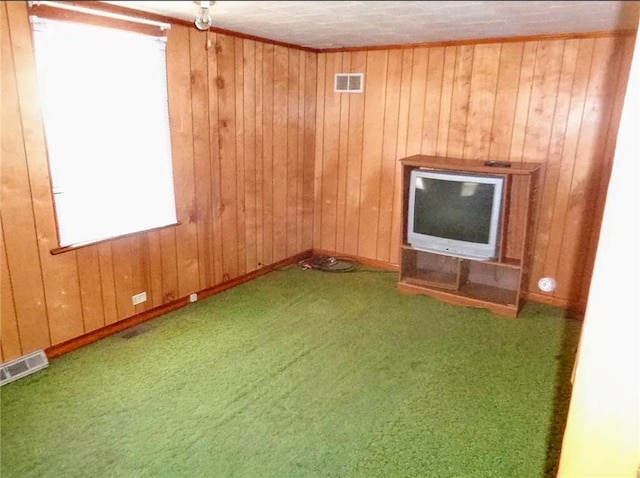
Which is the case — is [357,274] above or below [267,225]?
below

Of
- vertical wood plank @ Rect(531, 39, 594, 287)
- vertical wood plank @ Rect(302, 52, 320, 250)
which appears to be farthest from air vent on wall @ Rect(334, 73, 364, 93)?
vertical wood plank @ Rect(531, 39, 594, 287)

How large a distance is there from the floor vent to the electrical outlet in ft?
2.09

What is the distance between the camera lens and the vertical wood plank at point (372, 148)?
4180 mm

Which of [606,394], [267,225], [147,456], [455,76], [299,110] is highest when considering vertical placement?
[455,76]

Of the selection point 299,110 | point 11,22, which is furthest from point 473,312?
point 11,22

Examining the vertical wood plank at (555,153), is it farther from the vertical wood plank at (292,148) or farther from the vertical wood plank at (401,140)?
the vertical wood plank at (292,148)

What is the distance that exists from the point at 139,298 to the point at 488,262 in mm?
2432

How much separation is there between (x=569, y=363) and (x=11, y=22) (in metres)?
3.46

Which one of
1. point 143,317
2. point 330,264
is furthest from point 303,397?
point 330,264

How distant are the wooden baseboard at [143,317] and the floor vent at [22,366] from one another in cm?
7

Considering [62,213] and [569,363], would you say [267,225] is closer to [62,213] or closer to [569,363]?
[62,213]

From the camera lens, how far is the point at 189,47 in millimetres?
3254

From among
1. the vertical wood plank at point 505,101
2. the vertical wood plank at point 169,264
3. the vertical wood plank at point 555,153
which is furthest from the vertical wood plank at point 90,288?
the vertical wood plank at point 555,153

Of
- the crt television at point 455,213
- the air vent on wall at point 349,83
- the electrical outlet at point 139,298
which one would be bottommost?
the electrical outlet at point 139,298
